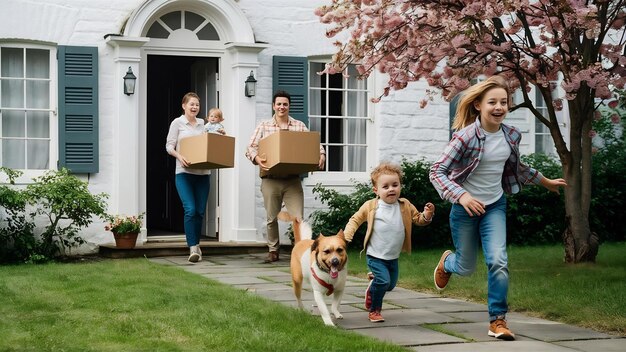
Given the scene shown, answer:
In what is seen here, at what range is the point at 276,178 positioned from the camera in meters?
11.3

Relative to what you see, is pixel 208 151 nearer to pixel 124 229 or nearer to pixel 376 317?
pixel 124 229

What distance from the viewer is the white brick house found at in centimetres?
1282

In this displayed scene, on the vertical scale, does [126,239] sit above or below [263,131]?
below

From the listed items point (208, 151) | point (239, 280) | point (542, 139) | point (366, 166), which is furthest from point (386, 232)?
point (542, 139)

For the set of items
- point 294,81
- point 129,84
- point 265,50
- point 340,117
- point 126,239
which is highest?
point 265,50

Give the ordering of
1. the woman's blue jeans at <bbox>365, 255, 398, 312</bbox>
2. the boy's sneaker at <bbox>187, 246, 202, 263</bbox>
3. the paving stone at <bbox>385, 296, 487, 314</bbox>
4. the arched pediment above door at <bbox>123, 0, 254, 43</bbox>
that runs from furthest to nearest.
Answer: the arched pediment above door at <bbox>123, 0, 254, 43</bbox> → the boy's sneaker at <bbox>187, 246, 202, 263</bbox> → the paving stone at <bbox>385, 296, 487, 314</bbox> → the woman's blue jeans at <bbox>365, 255, 398, 312</bbox>

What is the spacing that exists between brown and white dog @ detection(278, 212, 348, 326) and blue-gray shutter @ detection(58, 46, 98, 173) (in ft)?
20.3

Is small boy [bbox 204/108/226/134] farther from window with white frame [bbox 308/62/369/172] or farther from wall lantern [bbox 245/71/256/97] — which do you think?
window with white frame [bbox 308/62/369/172]

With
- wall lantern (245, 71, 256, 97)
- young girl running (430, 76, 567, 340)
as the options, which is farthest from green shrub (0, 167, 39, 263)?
young girl running (430, 76, 567, 340)

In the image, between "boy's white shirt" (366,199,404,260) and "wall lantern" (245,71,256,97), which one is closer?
"boy's white shirt" (366,199,404,260)

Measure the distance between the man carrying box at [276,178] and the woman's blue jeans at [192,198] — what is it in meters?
0.67

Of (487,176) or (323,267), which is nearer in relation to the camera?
(487,176)

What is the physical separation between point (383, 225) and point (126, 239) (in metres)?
6.15

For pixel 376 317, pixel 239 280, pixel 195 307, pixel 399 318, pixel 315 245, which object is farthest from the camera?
pixel 239 280
